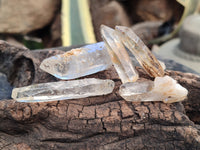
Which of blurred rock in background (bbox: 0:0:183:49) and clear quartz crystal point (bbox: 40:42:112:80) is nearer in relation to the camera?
clear quartz crystal point (bbox: 40:42:112:80)

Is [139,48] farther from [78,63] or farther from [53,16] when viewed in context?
[53,16]

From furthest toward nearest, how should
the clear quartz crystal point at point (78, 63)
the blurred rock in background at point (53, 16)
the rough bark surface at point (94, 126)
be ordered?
the blurred rock in background at point (53, 16) < the clear quartz crystal point at point (78, 63) < the rough bark surface at point (94, 126)

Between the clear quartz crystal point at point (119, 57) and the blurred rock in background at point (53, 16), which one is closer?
the clear quartz crystal point at point (119, 57)

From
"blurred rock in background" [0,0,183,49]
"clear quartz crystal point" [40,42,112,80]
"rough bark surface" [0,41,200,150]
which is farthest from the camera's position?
"blurred rock in background" [0,0,183,49]

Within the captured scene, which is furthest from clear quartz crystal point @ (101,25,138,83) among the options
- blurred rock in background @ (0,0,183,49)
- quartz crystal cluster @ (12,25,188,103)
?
blurred rock in background @ (0,0,183,49)

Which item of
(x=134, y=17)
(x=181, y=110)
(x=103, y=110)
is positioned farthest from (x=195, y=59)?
(x=103, y=110)

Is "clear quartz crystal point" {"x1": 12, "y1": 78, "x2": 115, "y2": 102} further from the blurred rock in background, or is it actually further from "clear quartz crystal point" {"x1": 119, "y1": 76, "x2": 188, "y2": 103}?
the blurred rock in background

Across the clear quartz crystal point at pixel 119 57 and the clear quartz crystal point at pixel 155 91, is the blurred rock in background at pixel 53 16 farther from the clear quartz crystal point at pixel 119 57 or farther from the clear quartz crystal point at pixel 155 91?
the clear quartz crystal point at pixel 155 91

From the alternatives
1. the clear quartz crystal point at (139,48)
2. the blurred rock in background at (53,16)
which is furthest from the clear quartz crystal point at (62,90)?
the blurred rock in background at (53,16)
